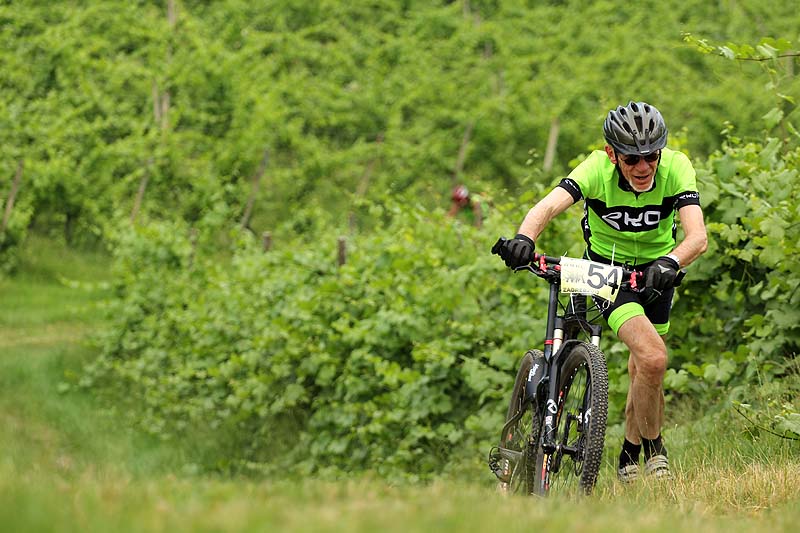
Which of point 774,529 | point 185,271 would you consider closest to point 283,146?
point 185,271

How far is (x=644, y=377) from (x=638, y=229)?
794mm

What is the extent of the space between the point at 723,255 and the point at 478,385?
2359 mm

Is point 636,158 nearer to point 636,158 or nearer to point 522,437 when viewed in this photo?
point 636,158

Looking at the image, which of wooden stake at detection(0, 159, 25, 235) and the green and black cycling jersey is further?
wooden stake at detection(0, 159, 25, 235)

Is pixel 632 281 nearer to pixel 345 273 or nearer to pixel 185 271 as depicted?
pixel 345 273

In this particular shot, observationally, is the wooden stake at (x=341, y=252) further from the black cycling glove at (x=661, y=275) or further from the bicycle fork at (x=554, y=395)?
the black cycling glove at (x=661, y=275)

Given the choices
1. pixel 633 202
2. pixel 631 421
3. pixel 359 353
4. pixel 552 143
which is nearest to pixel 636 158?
pixel 633 202

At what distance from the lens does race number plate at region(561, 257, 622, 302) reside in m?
5.75

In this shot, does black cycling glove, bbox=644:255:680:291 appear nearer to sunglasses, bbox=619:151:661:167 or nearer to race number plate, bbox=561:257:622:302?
race number plate, bbox=561:257:622:302

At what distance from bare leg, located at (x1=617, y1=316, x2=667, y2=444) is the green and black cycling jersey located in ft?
1.70

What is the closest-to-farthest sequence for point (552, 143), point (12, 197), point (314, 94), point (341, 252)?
point (341, 252) < point (12, 197) < point (314, 94) < point (552, 143)

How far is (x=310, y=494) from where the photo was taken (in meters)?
3.61

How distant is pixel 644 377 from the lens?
19.6 ft

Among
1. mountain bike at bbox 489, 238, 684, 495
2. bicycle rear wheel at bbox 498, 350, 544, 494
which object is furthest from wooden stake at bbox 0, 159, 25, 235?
mountain bike at bbox 489, 238, 684, 495
